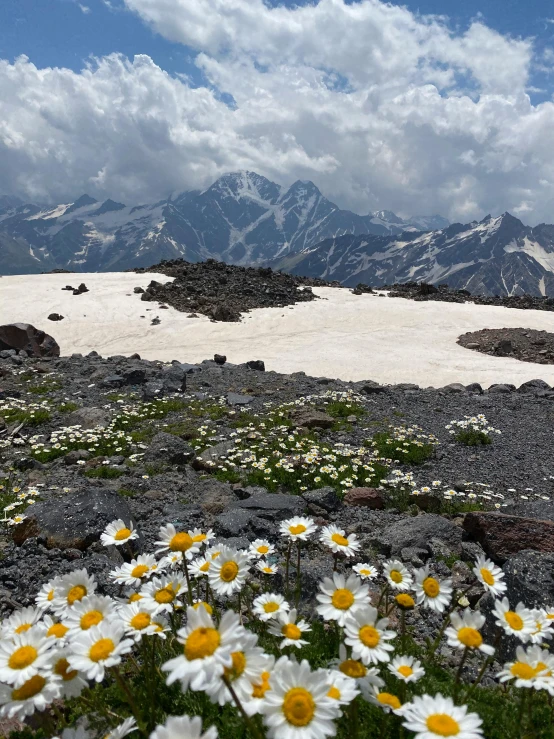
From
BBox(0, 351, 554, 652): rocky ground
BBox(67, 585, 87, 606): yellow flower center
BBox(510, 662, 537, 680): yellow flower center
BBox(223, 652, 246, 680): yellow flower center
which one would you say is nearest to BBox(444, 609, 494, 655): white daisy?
BBox(510, 662, 537, 680): yellow flower center

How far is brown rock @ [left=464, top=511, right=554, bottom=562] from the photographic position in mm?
5988

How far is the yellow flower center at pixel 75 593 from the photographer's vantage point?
2.46 metres

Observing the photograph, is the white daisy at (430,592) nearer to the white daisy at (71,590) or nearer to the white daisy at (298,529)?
the white daisy at (298,529)

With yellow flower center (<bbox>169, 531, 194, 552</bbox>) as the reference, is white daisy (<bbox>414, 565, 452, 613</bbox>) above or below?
below

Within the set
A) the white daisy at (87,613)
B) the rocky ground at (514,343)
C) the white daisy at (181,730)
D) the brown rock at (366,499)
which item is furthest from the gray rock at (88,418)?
the rocky ground at (514,343)

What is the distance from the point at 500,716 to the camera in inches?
121

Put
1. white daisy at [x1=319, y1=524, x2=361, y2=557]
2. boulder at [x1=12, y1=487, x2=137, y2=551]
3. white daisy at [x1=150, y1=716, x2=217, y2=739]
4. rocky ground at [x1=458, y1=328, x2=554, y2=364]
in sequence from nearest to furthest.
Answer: white daisy at [x1=150, y1=716, x2=217, y2=739] → white daisy at [x1=319, y1=524, x2=361, y2=557] → boulder at [x1=12, y1=487, x2=137, y2=551] → rocky ground at [x1=458, y1=328, x2=554, y2=364]

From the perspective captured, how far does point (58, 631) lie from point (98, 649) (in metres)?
0.42

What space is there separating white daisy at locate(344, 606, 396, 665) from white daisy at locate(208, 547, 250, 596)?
2.45 ft

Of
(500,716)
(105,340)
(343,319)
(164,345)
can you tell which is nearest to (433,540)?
(500,716)

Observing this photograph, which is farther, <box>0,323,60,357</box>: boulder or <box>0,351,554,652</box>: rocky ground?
<box>0,323,60,357</box>: boulder

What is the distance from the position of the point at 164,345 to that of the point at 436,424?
775 inches

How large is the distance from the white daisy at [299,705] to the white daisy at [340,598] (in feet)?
1.83

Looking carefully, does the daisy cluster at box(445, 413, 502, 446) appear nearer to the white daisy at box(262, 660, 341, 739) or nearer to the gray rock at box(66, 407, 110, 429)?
the gray rock at box(66, 407, 110, 429)
